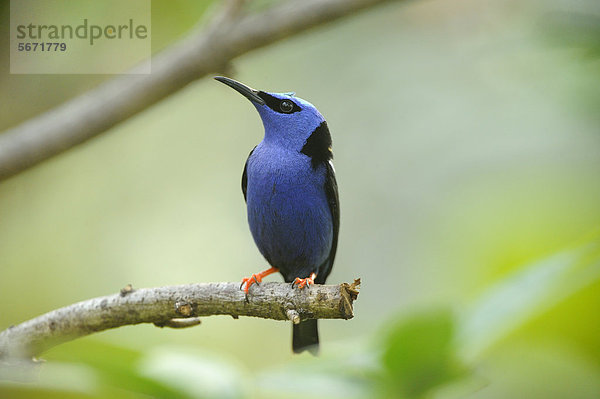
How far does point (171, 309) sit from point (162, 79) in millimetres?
1432

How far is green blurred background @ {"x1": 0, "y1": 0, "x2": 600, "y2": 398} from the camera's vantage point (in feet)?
17.1

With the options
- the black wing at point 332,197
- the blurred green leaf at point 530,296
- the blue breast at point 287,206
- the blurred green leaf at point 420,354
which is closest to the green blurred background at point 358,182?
the blue breast at point 287,206

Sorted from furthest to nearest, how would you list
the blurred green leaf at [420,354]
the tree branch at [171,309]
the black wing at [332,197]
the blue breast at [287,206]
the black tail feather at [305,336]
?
the black tail feather at [305,336] < the black wing at [332,197] < the blue breast at [287,206] < the tree branch at [171,309] < the blurred green leaf at [420,354]

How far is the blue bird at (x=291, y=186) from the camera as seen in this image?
4.02 m

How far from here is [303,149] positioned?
4.08 meters

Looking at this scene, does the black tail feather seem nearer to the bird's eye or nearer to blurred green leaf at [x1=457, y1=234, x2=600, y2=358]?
the bird's eye

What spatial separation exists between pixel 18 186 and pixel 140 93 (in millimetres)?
2427

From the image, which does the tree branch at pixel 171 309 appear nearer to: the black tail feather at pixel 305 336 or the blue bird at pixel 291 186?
the blue bird at pixel 291 186

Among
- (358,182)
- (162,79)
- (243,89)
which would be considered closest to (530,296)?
(243,89)

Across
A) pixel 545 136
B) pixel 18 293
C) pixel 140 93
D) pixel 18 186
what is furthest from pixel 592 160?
pixel 18 293

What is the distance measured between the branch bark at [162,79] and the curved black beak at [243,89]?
0.74ft

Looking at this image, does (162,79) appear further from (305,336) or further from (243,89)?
(305,336)

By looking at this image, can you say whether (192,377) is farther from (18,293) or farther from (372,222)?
(372,222)

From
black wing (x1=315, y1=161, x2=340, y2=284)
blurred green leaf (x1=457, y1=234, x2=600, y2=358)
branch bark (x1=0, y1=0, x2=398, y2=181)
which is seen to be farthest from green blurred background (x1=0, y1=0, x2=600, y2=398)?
blurred green leaf (x1=457, y1=234, x2=600, y2=358)
